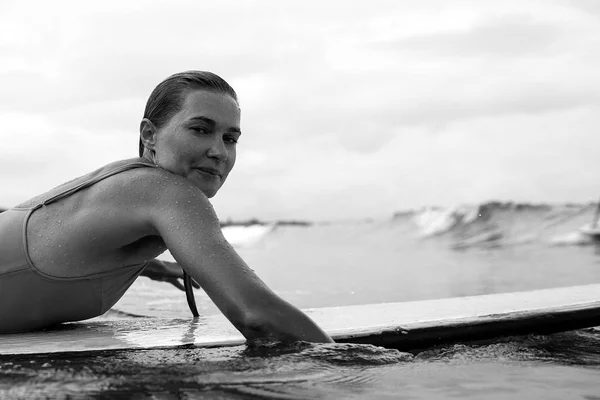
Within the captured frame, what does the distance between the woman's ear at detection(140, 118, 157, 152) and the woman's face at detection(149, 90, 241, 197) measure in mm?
23

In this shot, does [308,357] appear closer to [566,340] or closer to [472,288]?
[566,340]

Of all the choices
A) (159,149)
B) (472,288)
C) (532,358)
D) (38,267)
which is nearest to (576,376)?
(532,358)

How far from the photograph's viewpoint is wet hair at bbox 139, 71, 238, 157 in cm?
205

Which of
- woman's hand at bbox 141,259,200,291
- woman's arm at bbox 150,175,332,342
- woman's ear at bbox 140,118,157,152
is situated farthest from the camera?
woman's hand at bbox 141,259,200,291

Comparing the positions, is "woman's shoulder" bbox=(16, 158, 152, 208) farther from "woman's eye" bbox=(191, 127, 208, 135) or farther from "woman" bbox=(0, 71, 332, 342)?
"woman's eye" bbox=(191, 127, 208, 135)

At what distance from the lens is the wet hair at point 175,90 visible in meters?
2.05

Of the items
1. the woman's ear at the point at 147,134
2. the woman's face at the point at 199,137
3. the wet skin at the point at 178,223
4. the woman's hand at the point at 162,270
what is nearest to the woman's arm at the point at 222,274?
the wet skin at the point at 178,223

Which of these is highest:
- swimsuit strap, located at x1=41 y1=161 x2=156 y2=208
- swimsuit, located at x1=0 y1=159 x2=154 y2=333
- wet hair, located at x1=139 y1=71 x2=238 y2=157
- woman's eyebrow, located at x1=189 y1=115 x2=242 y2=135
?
wet hair, located at x1=139 y1=71 x2=238 y2=157

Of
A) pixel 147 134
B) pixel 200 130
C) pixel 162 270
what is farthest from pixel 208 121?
pixel 162 270

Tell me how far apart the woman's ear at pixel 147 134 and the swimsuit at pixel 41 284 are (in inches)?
3.7

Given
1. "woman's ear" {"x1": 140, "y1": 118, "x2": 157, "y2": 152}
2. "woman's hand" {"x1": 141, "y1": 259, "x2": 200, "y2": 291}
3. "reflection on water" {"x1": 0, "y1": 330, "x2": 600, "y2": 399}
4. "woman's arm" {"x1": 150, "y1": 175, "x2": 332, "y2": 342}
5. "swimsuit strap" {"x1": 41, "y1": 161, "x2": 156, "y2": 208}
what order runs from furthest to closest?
"woman's hand" {"x1": 141, "y1": 259, "x2": 200, "y2": 291} → "woman's ear" {"x1": 140, "y1": 118, "x2": 157, "y2": 152} → "swimsuit strap" {"x1": 41, "y1": 161, "x2": 156, "y2": 208} → "woman's arm" {"x1": 150, "y1": 175, "x2": 332, "y2": 342} → "reflection on water" {"x1": 0, "y1": 330, "x2": 600, "y2": 399}

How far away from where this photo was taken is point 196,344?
6.75 feet

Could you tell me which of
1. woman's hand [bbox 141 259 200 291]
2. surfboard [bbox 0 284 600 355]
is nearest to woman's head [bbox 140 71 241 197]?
surfboard [bbox 0 284 600 355]

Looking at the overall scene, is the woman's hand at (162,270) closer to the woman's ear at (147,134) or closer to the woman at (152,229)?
the woman at (152,229)
